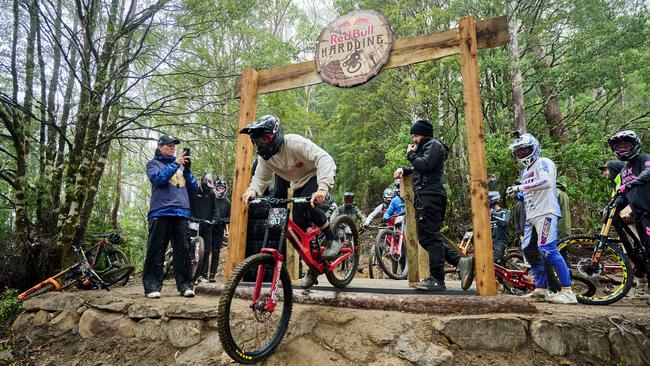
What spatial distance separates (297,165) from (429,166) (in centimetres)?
142

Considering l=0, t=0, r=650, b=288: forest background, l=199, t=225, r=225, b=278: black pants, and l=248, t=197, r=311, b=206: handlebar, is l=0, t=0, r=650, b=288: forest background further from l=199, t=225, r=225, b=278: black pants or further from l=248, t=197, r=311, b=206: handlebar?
l=248, t=197, r=311, b=206: handlebar

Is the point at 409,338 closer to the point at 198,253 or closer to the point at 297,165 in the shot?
the point at 297,165

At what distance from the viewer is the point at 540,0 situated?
10.4m

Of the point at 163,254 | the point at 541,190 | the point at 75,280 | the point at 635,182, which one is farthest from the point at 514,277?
the point at 75,280

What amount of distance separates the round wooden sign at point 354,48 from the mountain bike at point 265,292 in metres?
1.91

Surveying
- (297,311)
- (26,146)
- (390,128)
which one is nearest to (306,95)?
(390,128)

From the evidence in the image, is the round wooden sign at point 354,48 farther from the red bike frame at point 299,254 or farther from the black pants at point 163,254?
the black pants at point 163,254

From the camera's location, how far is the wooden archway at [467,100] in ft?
11.7

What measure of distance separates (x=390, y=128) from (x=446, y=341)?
39.1ft

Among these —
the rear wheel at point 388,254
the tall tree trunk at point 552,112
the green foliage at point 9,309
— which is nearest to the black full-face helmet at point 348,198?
the rear wheel at point 388,254

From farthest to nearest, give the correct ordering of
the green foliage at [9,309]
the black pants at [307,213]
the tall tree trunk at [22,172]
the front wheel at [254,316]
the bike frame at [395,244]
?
the bike frame at [395,244] → the tall tree trunk at [22,172] → the green foliage at [9,309] → the black pants at [307,213] → the front wheel at [254,316]

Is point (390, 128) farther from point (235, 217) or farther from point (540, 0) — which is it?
point (235, 217)

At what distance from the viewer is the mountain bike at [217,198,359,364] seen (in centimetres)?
263

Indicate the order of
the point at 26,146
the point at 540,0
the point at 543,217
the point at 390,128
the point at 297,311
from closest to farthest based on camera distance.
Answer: the point at 297,311
the point at 543,217
the point at 26,146
the point at 540,0
the point at 390,128
